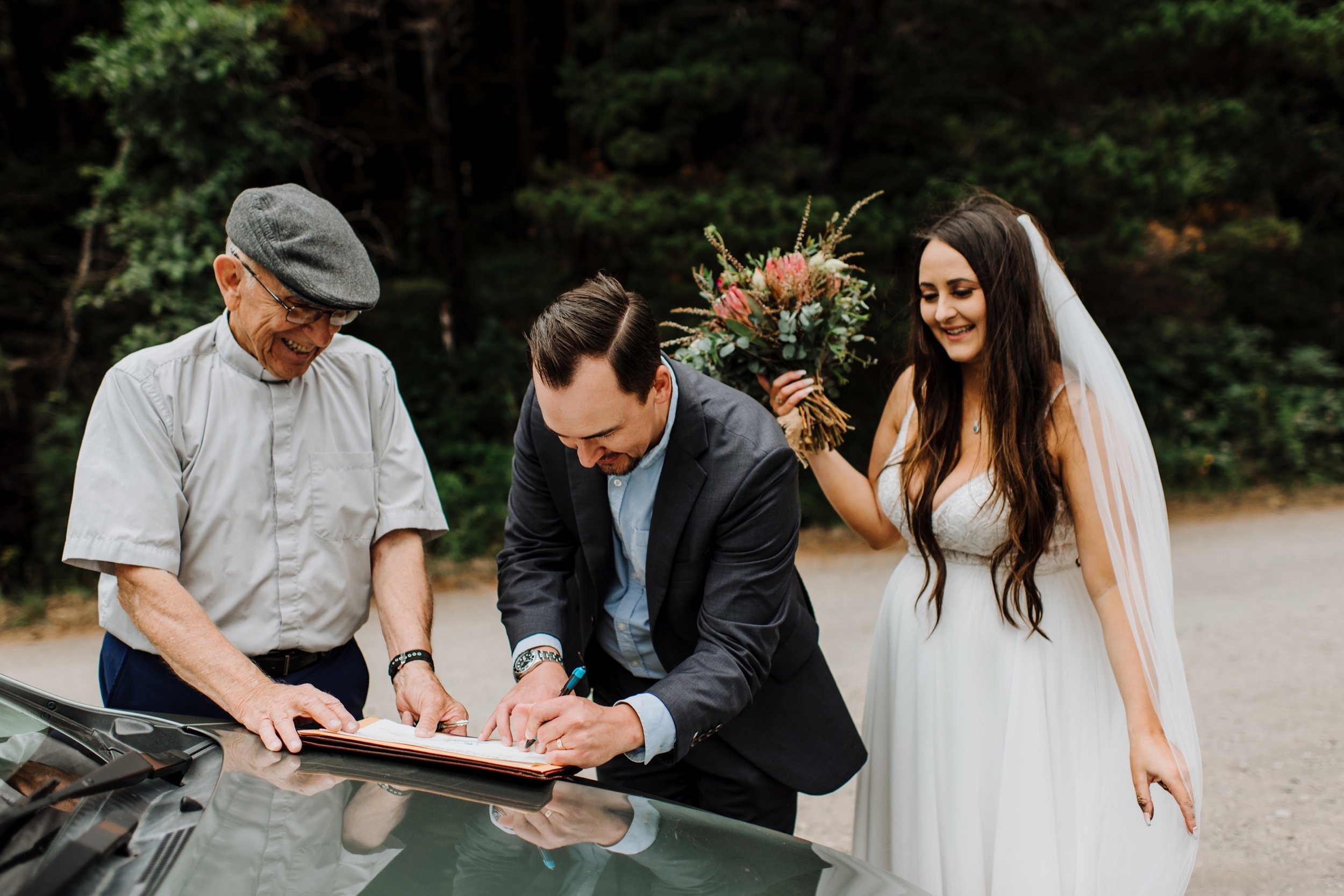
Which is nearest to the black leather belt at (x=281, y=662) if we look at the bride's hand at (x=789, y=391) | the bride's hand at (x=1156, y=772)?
the bride's hand at (x=789, y=391)

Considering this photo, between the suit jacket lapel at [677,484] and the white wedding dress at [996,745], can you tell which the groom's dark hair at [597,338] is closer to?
the suit jacket lapel at [677,484]

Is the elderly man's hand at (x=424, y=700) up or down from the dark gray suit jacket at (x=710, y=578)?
down

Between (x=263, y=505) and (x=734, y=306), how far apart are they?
1307 mm

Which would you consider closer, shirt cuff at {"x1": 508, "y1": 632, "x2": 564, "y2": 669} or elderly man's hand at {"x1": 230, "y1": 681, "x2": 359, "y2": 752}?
elderly man's hand at {"x1": 230, "y1": 681, "x2": 359, "y2": 752}

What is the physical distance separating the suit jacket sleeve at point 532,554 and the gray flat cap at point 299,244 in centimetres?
50

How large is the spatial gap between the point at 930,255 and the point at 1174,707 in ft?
4.16

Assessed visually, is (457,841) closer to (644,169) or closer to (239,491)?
(239,491)

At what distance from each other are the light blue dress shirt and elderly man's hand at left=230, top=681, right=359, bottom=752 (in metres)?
0.43

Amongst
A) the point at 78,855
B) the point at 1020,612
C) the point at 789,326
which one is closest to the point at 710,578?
the point at 789,326

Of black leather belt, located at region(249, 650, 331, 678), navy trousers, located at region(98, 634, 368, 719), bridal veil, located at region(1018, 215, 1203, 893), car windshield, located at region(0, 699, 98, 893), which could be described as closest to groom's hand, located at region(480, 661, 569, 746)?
navy trousers, located at region(98, 634, 368, 719)

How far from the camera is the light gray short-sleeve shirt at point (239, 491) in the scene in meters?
2.22

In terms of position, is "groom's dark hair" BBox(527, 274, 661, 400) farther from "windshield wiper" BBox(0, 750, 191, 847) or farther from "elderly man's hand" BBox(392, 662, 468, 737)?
"windshield wiper" BBox(0, 750, 191, 847)

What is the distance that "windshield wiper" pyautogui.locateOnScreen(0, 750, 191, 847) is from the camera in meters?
1.47

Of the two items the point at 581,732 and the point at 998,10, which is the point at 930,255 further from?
the point at 998,10
